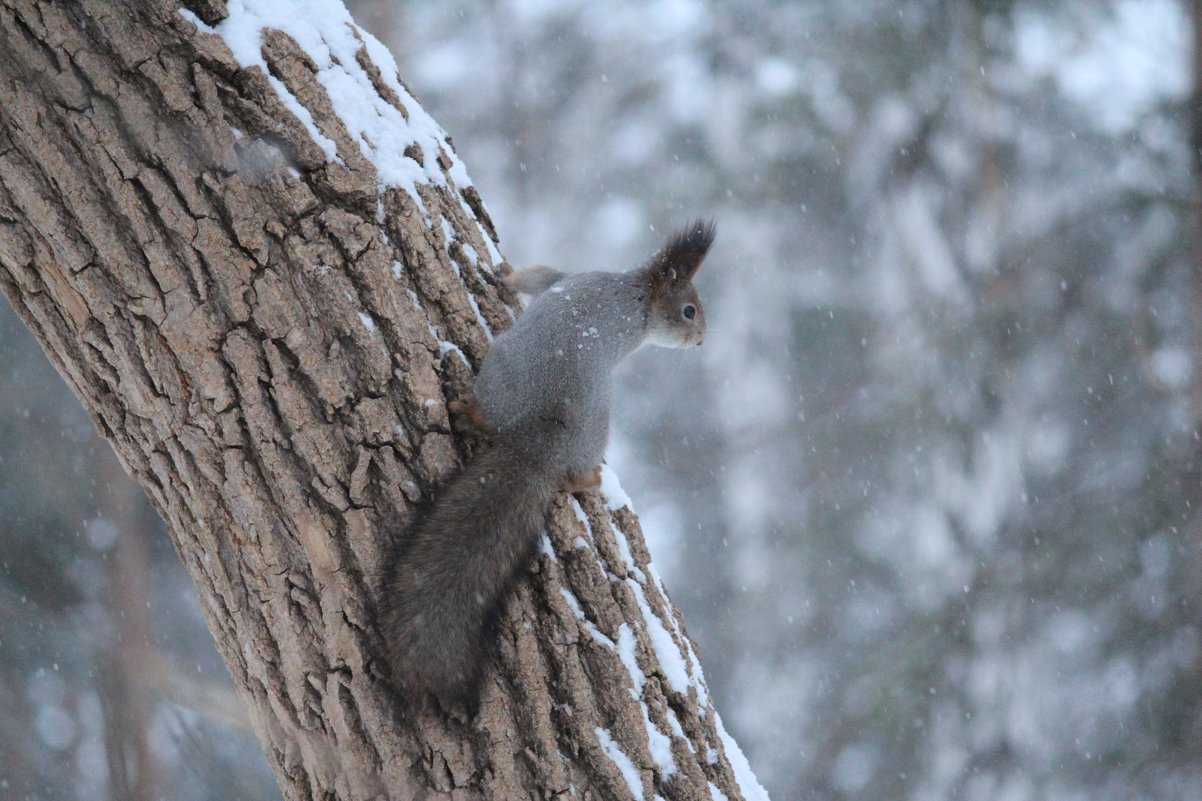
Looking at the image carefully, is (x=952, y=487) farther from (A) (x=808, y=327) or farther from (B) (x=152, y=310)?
(B) (x=152, y=310)

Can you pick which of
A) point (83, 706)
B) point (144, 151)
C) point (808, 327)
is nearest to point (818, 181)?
point (808, 327)

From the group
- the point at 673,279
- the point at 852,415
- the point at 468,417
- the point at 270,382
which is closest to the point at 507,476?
the point at 468,417

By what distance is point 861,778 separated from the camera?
243 inches

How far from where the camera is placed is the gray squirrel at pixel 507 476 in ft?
4.79

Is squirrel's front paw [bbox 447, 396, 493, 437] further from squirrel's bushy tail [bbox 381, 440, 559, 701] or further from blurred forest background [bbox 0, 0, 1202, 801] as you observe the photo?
blurred forest background [bbox 0, 0, 1202, 801]

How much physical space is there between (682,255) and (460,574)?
118 cm

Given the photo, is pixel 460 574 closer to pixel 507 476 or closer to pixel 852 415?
pixel 507 476

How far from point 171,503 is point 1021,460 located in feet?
20.2

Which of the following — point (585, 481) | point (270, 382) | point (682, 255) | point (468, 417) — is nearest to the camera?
point (270, 382)

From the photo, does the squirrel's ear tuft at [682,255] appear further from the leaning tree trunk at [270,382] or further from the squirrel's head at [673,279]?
the leaning tree trunk at [270,382]

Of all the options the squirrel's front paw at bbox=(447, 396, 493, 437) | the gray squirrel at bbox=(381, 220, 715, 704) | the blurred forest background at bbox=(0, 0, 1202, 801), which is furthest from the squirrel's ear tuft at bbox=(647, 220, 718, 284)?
the blurred forest background at bbox=(0, 0, 1202, 801)

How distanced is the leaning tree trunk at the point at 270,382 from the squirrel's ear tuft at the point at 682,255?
36.5 inches

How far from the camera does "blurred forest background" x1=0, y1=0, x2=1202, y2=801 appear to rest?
17.0ft

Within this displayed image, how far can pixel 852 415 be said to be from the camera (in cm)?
699
